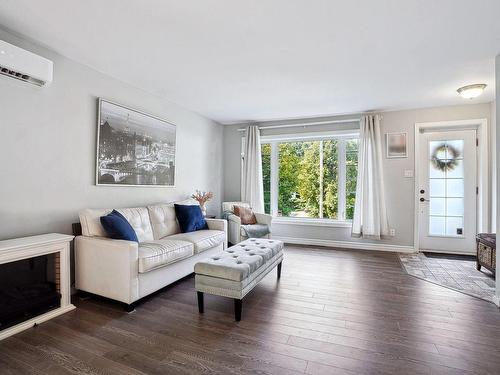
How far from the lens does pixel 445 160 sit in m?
4.57

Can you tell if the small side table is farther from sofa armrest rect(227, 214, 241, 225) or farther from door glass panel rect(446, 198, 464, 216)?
sofa armrest rect(227, 214, 241, 225)

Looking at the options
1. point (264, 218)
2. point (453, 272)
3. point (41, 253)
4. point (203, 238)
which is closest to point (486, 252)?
point (453, 272)

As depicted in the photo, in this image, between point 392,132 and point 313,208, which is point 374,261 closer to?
point 313,208

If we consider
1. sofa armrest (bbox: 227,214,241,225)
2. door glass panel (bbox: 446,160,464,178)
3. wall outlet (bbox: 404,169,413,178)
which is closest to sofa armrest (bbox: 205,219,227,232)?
sofa armrest (bbox: 227,214,241,225)

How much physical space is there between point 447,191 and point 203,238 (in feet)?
13.4

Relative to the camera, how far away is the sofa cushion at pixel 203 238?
327 cm

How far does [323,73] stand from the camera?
3.13 m

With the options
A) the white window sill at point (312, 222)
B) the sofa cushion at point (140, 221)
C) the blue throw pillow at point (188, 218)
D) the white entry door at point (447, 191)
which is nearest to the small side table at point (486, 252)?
the white entry door at point (447, 191)

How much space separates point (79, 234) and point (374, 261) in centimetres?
388

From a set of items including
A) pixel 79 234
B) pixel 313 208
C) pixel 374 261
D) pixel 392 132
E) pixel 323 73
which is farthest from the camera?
pixel 313 208

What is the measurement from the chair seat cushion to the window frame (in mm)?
2329

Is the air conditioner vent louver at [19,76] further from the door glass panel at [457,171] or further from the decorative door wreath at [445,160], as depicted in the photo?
the door glass panel at [457,171]

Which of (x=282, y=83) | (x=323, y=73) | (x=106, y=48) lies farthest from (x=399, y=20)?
(x=106, y=48)

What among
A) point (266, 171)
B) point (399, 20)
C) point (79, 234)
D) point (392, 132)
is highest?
point (399, 20)
